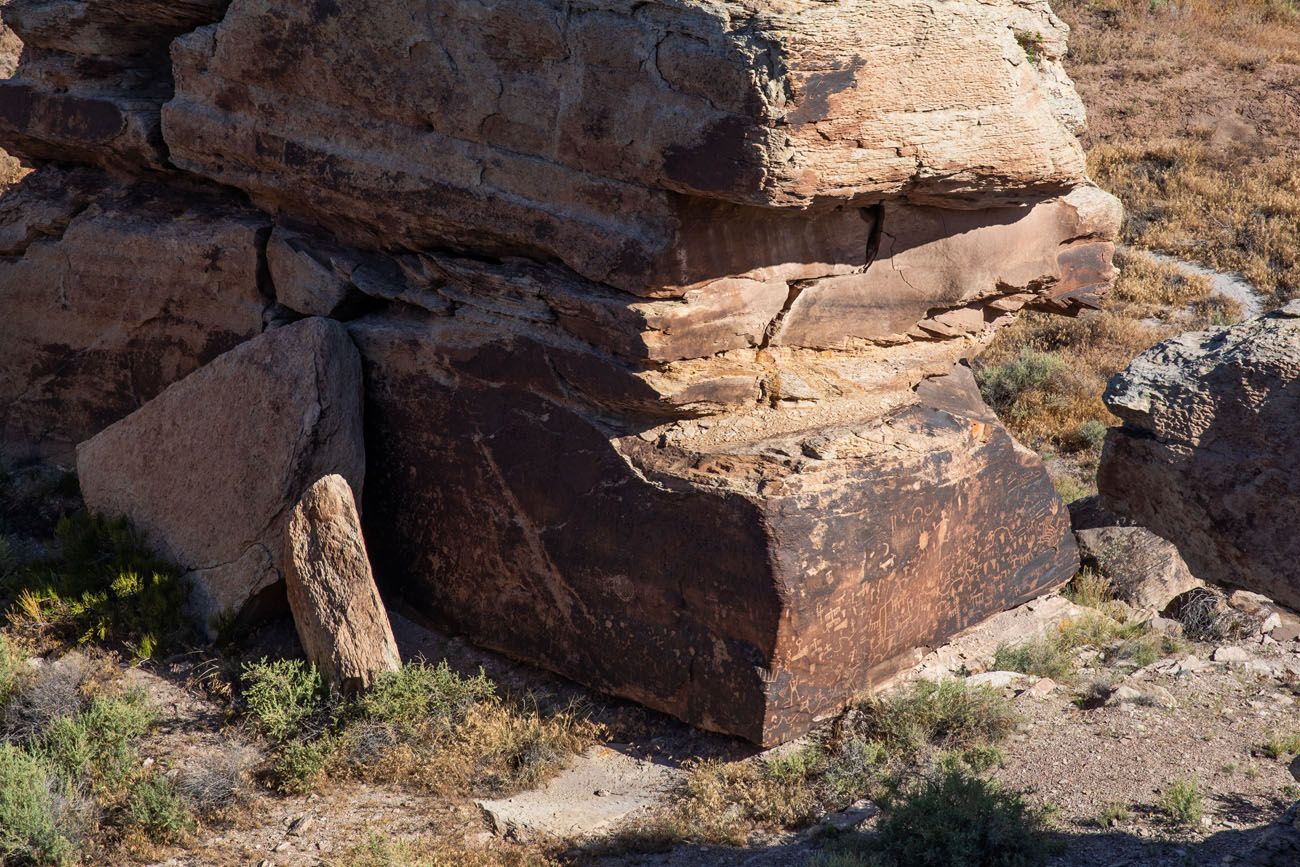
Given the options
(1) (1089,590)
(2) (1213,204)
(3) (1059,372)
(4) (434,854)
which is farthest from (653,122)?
(2) (1213,204)

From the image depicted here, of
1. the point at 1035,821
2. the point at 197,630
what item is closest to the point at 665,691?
the point at 1035,821

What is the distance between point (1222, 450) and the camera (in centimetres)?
360

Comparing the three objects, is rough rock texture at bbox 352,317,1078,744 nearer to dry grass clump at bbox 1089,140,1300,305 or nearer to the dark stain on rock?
the dark stain on rock

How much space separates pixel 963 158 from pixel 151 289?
4379 millimetres

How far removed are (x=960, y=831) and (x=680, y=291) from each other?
7.45ft

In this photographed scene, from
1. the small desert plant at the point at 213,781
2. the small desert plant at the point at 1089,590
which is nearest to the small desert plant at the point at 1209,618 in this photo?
the small desert plant at the point at 1089,590

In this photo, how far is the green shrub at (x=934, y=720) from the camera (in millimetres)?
5172

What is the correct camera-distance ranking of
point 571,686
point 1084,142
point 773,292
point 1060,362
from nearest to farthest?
point 773,292
point 571,686
point 1060,362
point 1084,142

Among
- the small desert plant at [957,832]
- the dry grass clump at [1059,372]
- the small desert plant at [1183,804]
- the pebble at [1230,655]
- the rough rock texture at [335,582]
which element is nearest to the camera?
the small desert plant at [957,832]

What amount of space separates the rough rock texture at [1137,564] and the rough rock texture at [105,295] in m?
4.73

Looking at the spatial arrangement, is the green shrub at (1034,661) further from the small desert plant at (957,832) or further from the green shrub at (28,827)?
the green shrub at (28,827)

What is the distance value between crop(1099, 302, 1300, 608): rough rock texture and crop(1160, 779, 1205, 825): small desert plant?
1263mm

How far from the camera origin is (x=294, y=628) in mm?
6031

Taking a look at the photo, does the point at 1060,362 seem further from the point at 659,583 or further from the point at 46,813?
the point at 46,813
